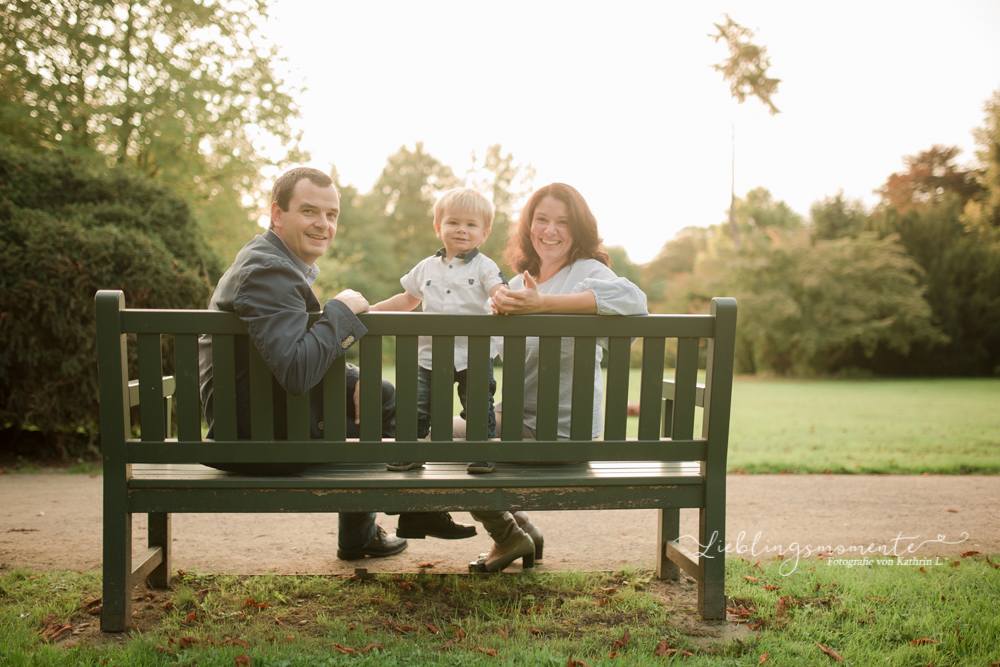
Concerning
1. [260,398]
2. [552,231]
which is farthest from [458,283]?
[260,398]

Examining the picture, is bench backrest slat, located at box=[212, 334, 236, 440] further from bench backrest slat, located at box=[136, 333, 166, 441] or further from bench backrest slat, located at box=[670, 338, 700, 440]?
bench backrest slat, located at box=[670, 338, 700, 440]

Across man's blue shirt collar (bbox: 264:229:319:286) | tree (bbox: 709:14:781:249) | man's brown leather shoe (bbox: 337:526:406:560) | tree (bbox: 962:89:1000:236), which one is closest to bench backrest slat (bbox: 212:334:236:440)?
man's blue shirt collar (bbox: 264:229:319:286)

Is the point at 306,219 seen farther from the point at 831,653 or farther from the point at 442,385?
the point at 831,653

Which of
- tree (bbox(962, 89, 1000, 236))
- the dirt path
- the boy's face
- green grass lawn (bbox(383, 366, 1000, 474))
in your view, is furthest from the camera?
tree (bbox(962, 89, 1000, 236))

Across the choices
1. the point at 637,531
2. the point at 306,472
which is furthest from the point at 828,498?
the point at 306,472

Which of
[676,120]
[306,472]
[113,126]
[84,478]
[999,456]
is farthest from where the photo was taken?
[676,120]

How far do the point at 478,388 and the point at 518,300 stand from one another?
37cm

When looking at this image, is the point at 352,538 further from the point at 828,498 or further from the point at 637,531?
the point at 828,498

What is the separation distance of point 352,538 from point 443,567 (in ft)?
1.55

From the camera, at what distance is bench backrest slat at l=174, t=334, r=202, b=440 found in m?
2.34

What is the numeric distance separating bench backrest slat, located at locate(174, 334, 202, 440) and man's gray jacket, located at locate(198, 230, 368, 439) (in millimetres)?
96

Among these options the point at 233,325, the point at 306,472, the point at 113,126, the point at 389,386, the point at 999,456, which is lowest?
the point at 999,456

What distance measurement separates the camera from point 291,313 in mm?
2279

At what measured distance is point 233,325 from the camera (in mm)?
2324
